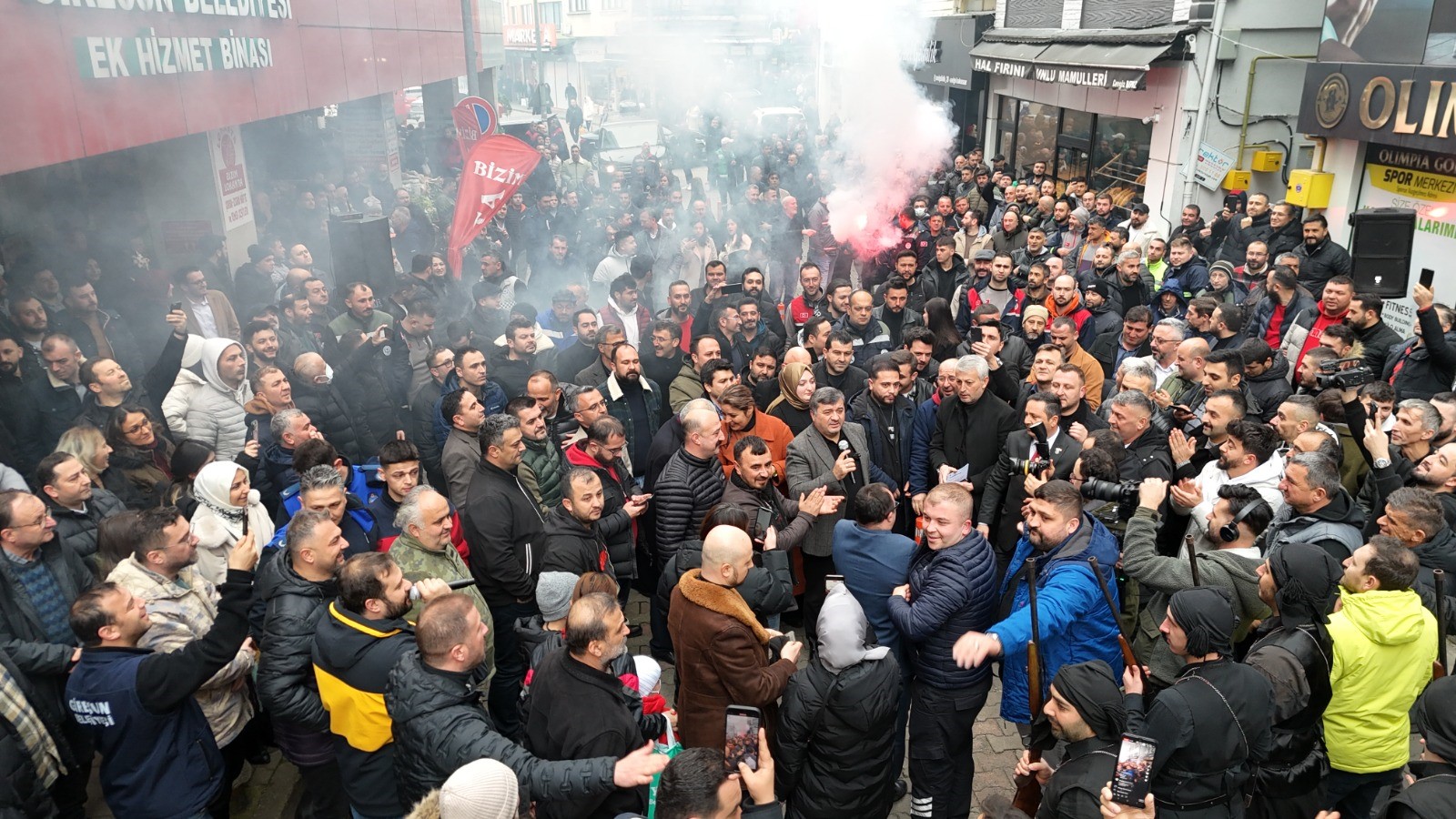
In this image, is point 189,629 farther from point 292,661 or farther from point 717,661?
point 717,661

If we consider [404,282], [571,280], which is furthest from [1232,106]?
[404,282]

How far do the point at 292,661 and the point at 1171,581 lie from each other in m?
3.63

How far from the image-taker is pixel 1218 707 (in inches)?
126

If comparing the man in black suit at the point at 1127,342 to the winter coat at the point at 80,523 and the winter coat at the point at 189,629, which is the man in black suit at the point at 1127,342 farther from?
the winter coat at the point at 80,523

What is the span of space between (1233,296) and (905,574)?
6519mm

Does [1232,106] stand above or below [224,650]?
above

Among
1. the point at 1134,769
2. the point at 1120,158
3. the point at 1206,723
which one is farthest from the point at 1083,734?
the point at 1120,158

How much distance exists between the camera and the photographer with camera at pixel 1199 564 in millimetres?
4066

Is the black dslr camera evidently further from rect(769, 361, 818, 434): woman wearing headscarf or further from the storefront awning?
the storefront awning

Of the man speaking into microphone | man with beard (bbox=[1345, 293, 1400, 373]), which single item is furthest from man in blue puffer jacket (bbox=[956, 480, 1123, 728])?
man with beard (bbox=[1345, 293, 1400, 373])

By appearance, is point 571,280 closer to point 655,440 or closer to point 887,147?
point 655,440

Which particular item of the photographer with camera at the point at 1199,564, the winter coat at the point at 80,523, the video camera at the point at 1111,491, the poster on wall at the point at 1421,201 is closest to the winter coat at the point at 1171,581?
the photographer with camera at the point at 1199,564

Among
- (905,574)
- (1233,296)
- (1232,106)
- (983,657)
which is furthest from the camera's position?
(1232,106)

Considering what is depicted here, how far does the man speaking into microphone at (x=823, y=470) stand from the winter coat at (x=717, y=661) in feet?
5.00
